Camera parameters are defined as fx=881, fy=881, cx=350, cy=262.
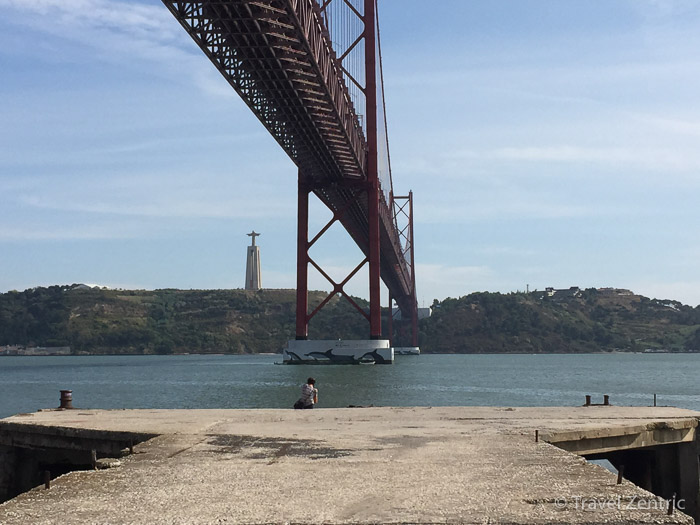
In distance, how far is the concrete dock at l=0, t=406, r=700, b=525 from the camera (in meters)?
5.33

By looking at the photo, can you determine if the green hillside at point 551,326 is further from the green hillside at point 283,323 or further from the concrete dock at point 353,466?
the concrete dock at point 353,466

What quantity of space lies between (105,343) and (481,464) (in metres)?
123

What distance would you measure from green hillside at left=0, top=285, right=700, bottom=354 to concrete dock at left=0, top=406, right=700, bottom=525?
10437 cm

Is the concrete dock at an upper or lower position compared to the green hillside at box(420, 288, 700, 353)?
lower

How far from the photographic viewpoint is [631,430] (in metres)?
9.70

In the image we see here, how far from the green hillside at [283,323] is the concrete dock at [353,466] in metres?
104

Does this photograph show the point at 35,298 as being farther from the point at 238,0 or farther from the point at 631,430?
the point at 631,430

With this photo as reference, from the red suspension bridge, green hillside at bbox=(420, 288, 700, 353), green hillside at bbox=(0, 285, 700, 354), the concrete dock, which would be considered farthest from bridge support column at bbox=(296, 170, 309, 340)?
green hillside at bbox=(420, 288, 700, 353)

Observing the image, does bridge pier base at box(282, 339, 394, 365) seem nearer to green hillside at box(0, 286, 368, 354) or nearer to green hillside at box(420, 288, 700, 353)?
green hillside at box(0, 286, 368, 354)

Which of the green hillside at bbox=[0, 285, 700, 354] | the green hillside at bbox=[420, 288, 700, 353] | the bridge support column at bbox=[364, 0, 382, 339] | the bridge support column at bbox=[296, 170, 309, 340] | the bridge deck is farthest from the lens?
the green hillside at bbox=[0, 285, 700, 354]

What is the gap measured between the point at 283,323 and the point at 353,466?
4906 inches

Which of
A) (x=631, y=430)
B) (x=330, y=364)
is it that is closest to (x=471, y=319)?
(x=330, y=364)

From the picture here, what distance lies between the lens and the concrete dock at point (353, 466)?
17.5ft

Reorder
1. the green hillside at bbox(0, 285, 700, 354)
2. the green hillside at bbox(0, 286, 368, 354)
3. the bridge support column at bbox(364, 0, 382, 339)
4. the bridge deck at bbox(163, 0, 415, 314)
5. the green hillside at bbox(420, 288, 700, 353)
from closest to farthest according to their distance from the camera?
1. the bridge deck at bbox(163, 0, 415, 314)
2. the bridge support column at bbox(364, 0, 382, 339)
3. the green hillside at bbox(420, 288, 700, 353)
4. the green hillside at bbox(0, 285, 700, 354)
5. the green hillside at bbox(0, 286, 368, 354)
